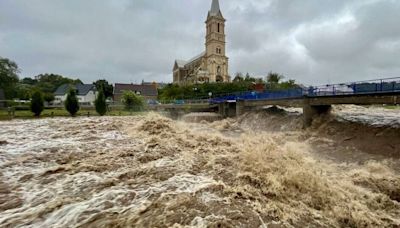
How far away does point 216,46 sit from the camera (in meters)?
101

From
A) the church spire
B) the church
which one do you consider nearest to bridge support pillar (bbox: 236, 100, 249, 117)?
the church

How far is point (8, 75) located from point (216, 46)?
6946cm

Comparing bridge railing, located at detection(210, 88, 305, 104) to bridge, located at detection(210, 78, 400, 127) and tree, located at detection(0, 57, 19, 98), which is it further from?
tree, located at detection(0, 57, 19, 98)

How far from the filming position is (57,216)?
4.92m

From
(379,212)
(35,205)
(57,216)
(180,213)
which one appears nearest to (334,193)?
(379,212)

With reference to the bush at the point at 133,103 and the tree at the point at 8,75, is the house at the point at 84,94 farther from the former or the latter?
the bush at the point at 133,103

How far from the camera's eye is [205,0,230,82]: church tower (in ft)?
323

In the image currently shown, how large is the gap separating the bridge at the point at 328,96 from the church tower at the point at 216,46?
216 ft

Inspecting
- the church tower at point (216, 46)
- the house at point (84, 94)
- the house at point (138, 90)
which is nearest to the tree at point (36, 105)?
the house at point (138, 90)

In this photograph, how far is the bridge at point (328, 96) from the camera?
15.8 meters

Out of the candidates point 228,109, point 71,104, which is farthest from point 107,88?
point 228,109

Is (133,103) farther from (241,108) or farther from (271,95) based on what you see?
(271,95)

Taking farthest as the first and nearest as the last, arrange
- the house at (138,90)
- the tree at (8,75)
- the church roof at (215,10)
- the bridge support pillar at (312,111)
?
the church roof at (215,10)
the house at (138,90)
the tree at (8,75)
the bridge support pillar at (312,111)

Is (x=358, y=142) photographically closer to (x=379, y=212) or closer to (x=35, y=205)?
(x=379, y=212)
